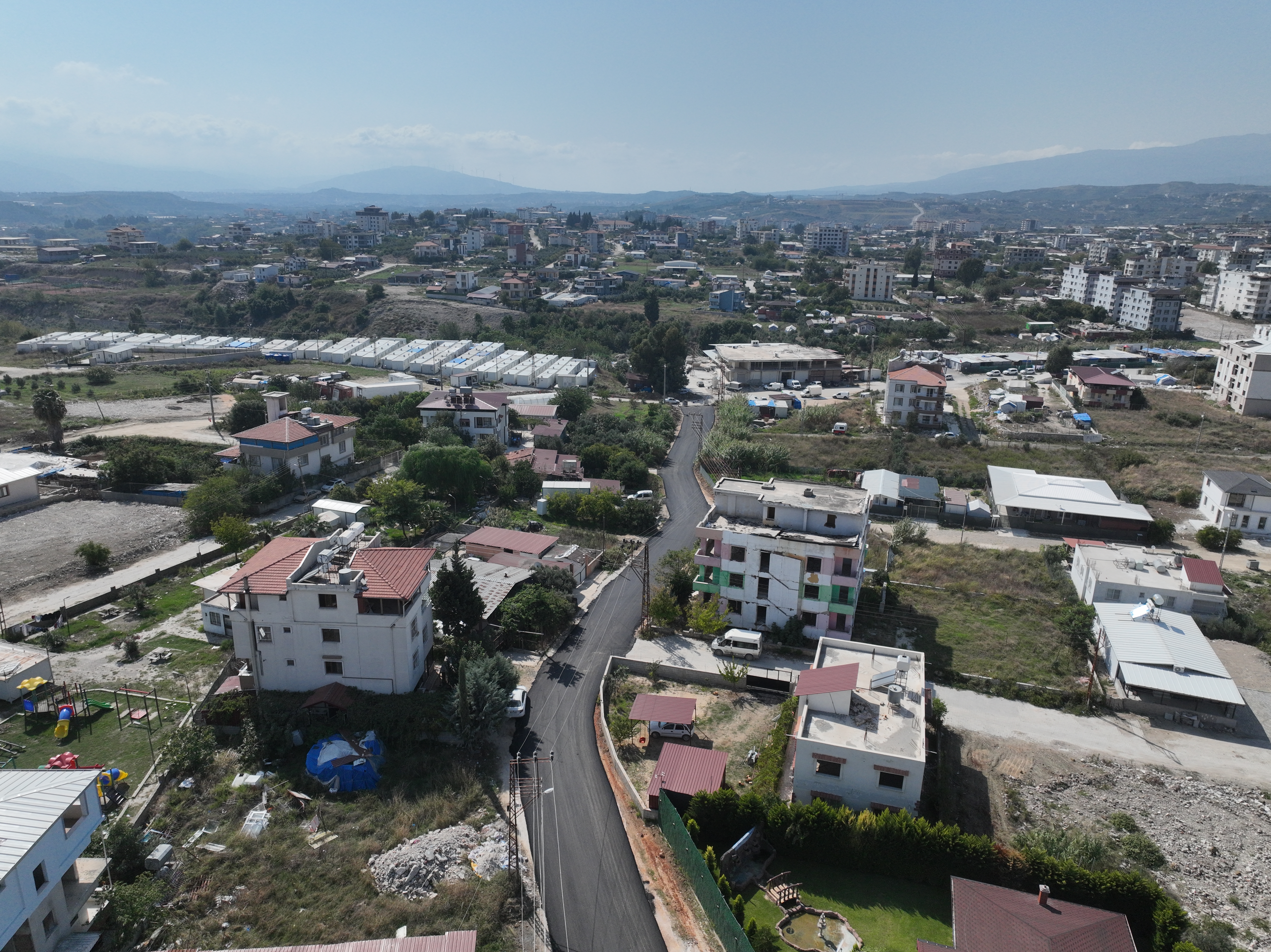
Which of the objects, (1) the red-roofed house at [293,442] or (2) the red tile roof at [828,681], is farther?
(1) the red-roofed house at [293,442]

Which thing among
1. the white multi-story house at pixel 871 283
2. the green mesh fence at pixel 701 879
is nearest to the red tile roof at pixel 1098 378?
the white multi-story house at pixel 871 283

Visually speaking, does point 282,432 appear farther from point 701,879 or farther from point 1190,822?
point 1190,822

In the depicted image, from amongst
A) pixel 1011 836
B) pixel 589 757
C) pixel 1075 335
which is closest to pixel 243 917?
pixel 589 757

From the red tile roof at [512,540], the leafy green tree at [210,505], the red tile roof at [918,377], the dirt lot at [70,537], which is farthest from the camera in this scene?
the red tile roof at [918,377]

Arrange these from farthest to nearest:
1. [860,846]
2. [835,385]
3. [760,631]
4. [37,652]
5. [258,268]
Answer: [258,268] < [835,385] < [760,631] < [37,652] < [860,846]

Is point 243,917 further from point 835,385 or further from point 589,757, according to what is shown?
point 835,385

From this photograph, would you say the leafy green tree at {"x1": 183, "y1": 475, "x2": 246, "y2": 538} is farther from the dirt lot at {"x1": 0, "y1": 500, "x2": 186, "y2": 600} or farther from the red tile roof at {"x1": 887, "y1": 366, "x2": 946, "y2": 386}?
the red tile roof at {"x1": 887, "y1": 366, "x2": 946, "y2": 386}

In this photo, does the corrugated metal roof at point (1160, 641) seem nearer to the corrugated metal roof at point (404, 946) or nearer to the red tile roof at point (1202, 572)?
the red tile roof at point (1202, 572)
